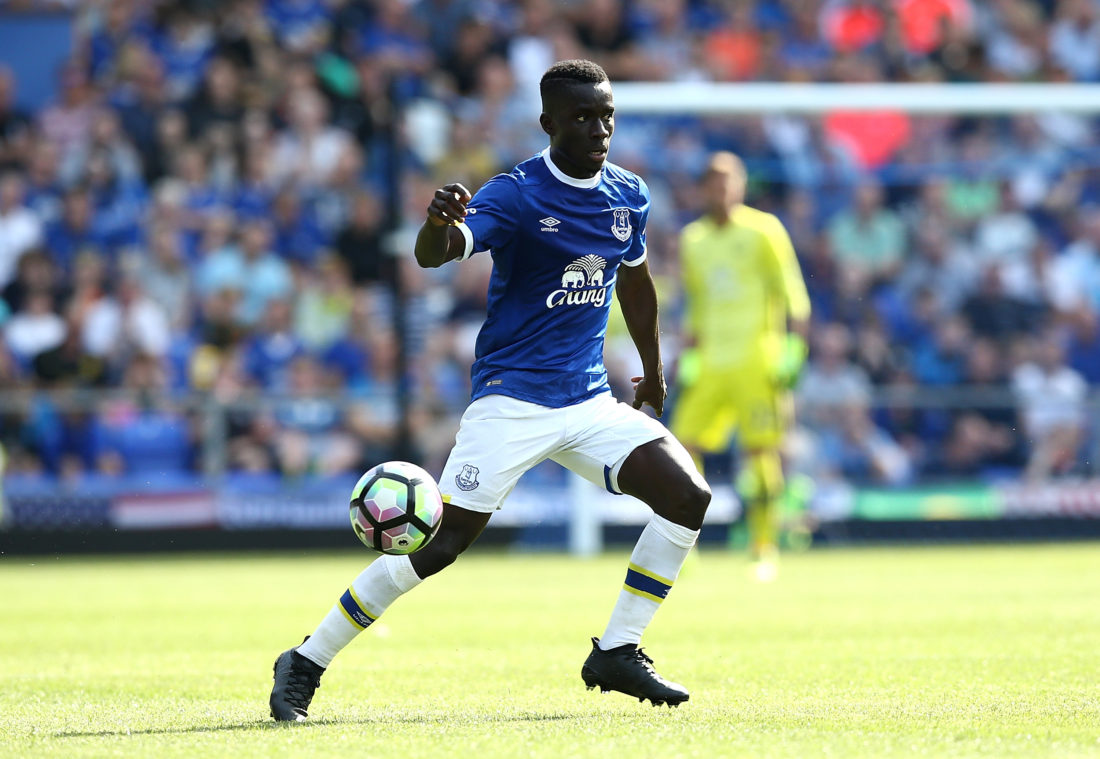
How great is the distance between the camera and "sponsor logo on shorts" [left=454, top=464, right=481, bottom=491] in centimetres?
588

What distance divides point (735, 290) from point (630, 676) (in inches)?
284

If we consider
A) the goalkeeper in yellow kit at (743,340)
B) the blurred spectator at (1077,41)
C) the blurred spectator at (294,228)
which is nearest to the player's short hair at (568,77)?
the goalkeeper in yellow kit at (743,340)

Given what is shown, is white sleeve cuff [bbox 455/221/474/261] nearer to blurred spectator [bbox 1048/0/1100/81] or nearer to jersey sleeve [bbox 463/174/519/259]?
jersey sleeve [bbox 463/174/519/259]

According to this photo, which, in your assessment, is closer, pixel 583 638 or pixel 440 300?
pixel 583 638

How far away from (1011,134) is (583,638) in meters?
10.1

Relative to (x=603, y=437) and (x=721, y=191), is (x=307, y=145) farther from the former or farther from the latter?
(x=603, y=437)

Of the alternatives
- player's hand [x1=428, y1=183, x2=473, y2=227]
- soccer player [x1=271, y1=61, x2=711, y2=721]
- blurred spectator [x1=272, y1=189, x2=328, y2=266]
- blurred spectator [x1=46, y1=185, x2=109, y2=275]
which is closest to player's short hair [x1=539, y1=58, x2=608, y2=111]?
soccer player [x1=271, y1=61, x2=711, y2=721]

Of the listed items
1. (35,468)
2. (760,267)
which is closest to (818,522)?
(760,267)

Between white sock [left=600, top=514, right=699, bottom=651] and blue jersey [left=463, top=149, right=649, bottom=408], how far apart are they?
1.95 ft

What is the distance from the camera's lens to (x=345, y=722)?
5.51 metres

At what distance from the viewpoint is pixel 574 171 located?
6039mm

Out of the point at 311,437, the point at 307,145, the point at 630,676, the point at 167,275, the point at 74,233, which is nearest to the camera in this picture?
the point at 630,676

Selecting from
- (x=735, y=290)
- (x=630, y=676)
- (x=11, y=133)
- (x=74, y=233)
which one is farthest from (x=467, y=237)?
(x=11, y=133)

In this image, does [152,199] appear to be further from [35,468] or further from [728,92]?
[728,92]
